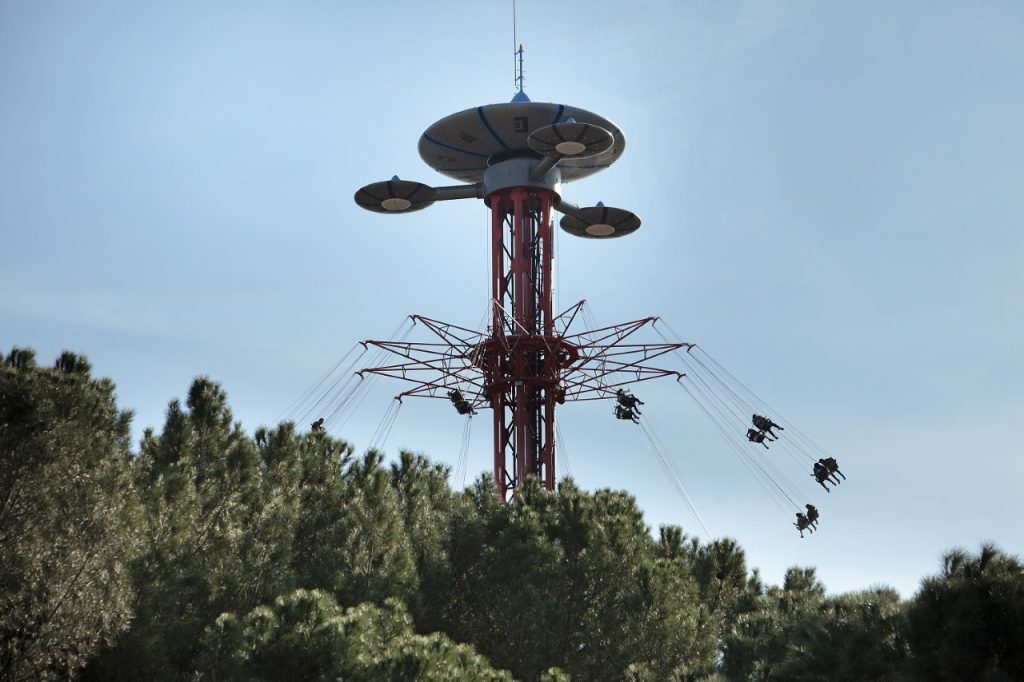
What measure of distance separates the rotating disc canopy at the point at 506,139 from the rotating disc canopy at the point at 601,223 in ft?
6.46

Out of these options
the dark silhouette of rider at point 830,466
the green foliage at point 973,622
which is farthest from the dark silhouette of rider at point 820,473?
the green foliage at point 973,622

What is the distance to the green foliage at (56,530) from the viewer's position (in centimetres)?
2678

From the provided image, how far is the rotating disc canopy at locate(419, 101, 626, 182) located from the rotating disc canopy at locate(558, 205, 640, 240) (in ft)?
6.46

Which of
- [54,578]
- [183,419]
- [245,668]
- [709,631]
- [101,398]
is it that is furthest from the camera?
[709,631]

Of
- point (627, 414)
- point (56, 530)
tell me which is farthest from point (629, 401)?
point (56, 530)

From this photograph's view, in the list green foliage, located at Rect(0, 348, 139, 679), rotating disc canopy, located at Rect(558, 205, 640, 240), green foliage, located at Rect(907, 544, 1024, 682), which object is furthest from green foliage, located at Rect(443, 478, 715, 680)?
rotating disc canopy, located at Rect(558, 205, 640, 240)

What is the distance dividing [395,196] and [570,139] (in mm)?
9754

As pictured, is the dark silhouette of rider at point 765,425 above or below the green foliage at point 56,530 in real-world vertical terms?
above

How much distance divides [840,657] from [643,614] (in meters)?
9.96

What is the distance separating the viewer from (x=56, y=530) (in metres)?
27.6

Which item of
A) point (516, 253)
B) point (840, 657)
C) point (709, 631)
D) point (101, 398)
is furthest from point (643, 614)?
point (516, 253)

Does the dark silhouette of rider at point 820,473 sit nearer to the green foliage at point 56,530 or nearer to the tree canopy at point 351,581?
the tree canopy at point 351,581

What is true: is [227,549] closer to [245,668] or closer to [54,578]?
[54,578]

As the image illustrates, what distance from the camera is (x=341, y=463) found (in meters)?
38.2
